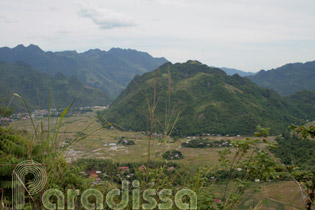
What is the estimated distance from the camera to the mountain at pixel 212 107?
172 ft

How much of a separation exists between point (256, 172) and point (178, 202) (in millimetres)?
986

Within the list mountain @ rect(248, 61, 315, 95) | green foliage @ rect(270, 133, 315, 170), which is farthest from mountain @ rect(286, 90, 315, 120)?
mountain @ rect(248, 61, 315, 95)

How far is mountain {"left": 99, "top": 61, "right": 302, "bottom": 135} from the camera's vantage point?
5247 cm

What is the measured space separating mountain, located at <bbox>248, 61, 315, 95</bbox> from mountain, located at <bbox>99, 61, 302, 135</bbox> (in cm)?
7608

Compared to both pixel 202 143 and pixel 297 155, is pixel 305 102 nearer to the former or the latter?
pixel 202 143

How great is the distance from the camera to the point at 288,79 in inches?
5837

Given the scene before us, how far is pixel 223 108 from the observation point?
5759cm

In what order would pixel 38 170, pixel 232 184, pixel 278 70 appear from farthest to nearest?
pixel 278 70
pixel 232 184
pixel 38 170

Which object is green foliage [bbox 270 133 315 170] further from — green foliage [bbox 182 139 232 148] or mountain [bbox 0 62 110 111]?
mountain [bbox 0 62 110 111]

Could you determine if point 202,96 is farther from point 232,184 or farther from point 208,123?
point 232,184

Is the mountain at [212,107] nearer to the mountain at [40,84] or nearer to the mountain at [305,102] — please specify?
the mountain at [305,102]

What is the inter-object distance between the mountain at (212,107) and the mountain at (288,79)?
7608 centimetres

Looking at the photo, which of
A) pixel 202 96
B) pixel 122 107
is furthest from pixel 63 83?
pixel 202 96

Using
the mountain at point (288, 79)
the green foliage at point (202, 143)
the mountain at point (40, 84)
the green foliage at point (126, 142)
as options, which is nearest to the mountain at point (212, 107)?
the green foliage at point (202, 143)
